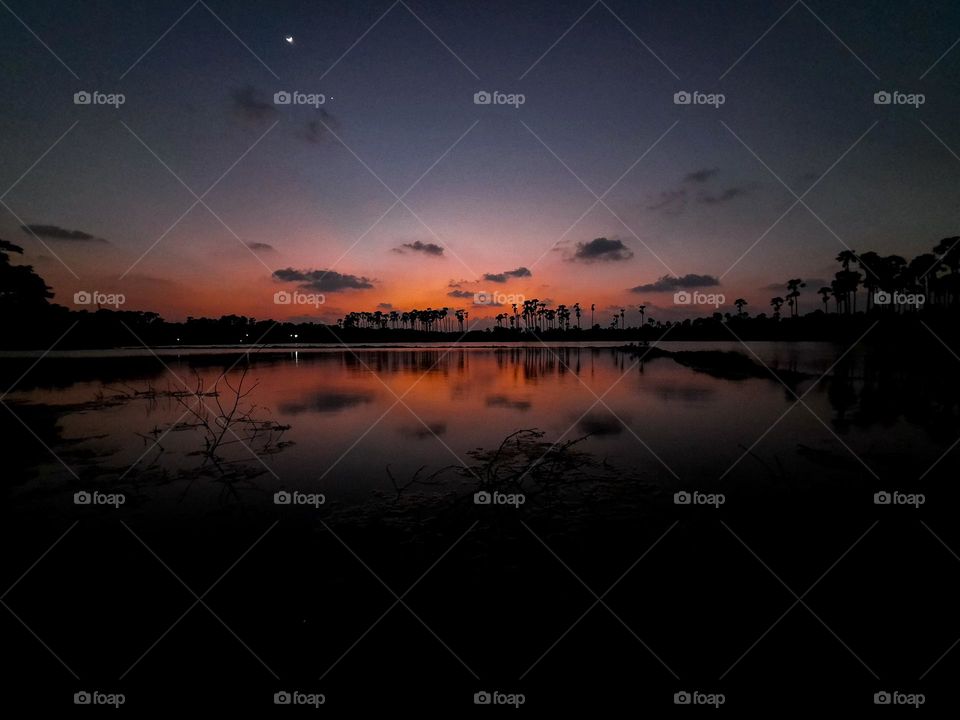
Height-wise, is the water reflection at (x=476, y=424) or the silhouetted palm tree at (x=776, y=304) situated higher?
the silhouetted palm tree at (x=776, y=304)

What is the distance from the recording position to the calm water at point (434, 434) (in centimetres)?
1151

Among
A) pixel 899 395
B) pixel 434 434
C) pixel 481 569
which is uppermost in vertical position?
pixel 899 395

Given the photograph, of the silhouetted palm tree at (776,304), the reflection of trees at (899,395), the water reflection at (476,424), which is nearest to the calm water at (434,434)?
the water reflection at (476,424)

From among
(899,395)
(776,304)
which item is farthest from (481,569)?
(776,304)

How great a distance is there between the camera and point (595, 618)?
19.4 feet

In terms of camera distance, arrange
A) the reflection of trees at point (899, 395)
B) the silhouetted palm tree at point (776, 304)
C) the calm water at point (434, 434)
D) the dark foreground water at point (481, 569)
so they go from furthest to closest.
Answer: the silhouetted palm tree at point (776, 304), the reflection of trees at point (899, 395), the calm water at point (434, 434), the dark foreground water at point (481, 569)

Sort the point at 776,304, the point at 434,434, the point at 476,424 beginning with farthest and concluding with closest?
1. the point at 776,304
2. the point at 476,424
3. the point at 434,434

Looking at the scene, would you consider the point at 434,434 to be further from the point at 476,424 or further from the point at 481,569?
the point at 481,569

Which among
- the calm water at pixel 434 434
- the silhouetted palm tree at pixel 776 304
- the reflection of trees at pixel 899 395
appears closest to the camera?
the calm water at pixel 434 434

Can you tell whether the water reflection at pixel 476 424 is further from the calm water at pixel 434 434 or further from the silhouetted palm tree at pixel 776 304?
the silhouetted palm tree at pixel 776 304

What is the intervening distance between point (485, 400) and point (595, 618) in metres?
19.0

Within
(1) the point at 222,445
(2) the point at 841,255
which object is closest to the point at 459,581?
(1) the point at 222,445

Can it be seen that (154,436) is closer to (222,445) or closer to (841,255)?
(222,445)

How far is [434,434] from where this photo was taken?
1691 centimetres
